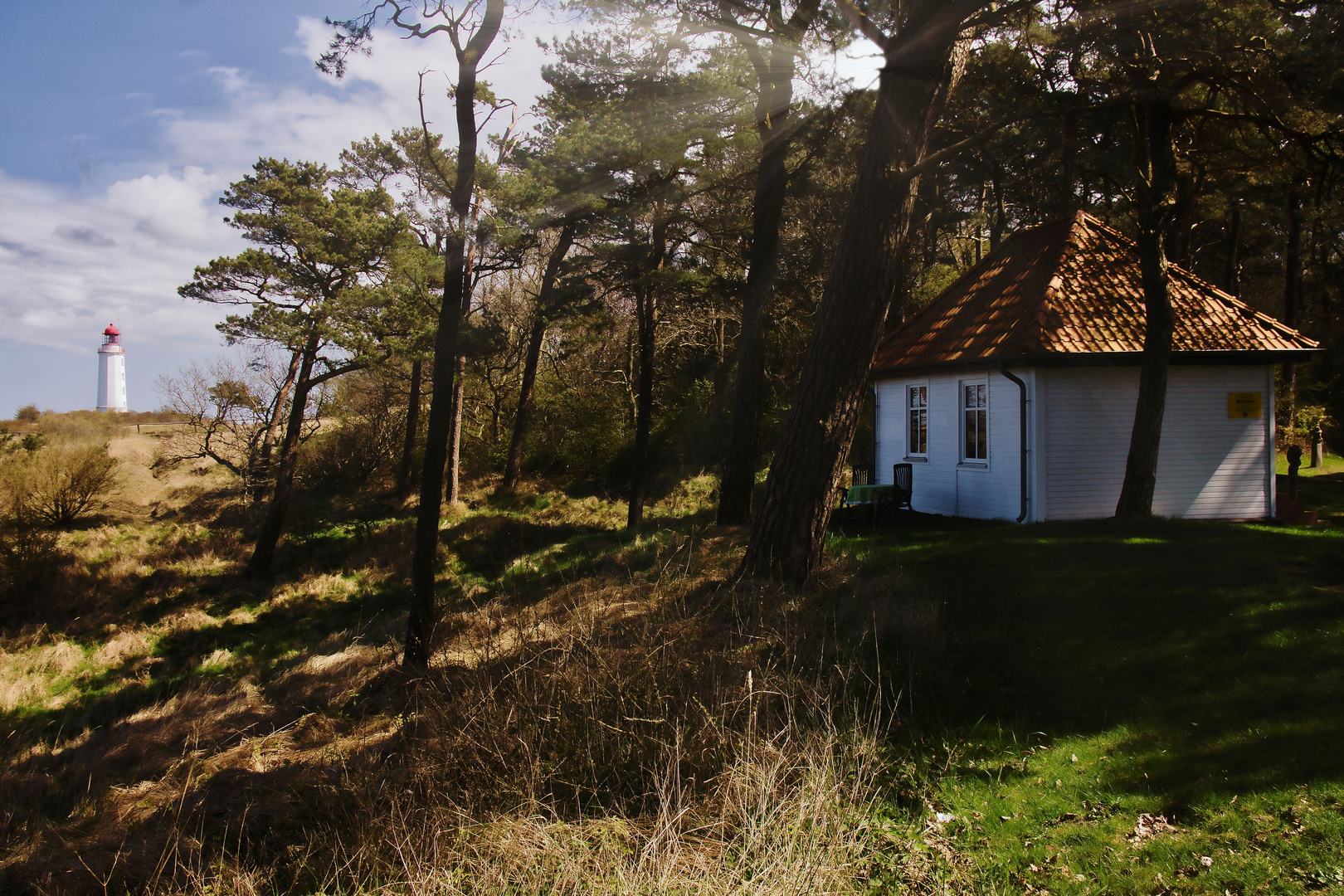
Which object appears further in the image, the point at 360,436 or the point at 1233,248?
the point at 360,436

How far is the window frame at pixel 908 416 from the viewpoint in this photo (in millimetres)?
14492

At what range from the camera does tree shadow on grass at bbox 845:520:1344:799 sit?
4168 mm

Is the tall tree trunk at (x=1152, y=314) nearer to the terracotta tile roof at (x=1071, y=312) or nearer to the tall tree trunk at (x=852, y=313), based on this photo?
the terracotta tile roof at (x=1071, y=312)

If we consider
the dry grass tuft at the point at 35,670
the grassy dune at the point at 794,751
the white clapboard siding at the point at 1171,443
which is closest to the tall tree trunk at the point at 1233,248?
the white clapboard siding at the point at 1171,443

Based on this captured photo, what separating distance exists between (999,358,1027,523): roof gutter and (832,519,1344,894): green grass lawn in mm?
3745

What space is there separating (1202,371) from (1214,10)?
5.44 meters

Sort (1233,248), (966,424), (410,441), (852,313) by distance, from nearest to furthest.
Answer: (852,313) → (966,424) → (1233,248) → (410,441)

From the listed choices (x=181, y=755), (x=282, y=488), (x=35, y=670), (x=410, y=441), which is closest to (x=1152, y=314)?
(x=181, y=755)

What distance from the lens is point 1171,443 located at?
12367 millimetres

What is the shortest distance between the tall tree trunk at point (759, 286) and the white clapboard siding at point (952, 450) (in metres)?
3.86

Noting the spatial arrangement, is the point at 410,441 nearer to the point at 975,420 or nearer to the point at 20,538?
the point at 20,538

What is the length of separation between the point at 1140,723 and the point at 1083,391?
858 cm

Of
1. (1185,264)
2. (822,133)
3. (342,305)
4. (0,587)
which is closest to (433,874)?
(822,133)

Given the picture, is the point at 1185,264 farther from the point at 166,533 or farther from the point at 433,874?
the point at 166,533
